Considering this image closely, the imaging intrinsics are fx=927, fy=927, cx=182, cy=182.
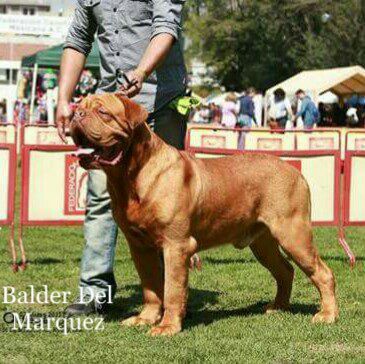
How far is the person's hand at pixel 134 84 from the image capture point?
5.26 meters

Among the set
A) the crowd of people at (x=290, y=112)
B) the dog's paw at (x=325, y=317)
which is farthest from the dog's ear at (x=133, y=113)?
the crowd of people at (x=290, y=112)

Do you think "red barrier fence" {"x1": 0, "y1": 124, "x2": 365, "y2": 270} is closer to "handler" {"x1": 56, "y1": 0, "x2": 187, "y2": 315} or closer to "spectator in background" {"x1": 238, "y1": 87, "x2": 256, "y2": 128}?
"handler" {"x1": 56, "y1": 0, "x2": 187, "y2": 315}

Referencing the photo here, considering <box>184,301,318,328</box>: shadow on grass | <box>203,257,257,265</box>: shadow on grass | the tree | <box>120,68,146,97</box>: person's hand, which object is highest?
the tree

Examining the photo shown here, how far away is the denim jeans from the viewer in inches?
236

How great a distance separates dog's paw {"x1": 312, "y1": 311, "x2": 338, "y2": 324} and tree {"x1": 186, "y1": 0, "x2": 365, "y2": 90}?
19.3 meters

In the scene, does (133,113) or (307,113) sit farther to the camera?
(307,113)

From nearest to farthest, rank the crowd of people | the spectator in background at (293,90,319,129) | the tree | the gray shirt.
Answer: the gray shirt, the crowd of people, the spectator in background at (293,90,319,129), the tree

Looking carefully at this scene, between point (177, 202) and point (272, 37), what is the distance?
34.5 metres

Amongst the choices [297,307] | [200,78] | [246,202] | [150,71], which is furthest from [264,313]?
[200,78]

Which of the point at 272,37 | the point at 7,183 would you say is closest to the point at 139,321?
the point at 7,183

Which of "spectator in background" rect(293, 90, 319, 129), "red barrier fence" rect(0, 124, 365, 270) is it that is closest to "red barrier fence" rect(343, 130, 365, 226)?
"red barrier fence" rect(0, 124, 365, 270)

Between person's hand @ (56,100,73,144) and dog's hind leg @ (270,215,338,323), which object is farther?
dog's hind leg @ (270,215,338,323)

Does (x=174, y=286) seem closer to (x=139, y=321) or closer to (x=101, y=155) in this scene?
(x=139, y=321)

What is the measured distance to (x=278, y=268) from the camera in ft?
20.6
